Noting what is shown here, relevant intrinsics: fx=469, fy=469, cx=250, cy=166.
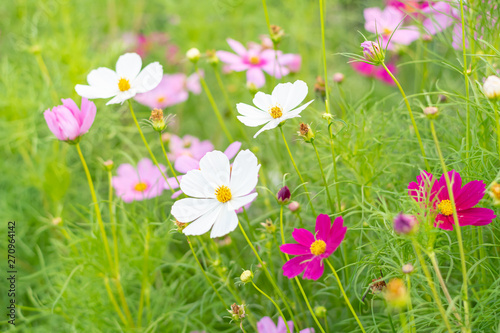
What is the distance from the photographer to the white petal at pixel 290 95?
652mm

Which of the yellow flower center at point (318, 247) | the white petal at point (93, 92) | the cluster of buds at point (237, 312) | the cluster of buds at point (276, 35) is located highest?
the cluster of buds at point (276, 35)

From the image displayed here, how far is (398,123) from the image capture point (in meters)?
0.89

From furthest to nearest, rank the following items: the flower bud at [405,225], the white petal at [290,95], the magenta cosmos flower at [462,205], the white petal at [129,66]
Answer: the white petal at [129,66], the white petal at [290,95], the magenta cosmos flower at [462,205], the flower bud at [405,225]

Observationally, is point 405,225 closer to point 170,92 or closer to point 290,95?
point 290,95

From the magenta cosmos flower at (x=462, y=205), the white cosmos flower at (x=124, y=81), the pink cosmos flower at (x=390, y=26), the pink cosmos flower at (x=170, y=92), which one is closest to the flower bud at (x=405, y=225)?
the magenta cosmos flower at (x=462, y=205)

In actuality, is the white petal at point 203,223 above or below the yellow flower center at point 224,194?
below

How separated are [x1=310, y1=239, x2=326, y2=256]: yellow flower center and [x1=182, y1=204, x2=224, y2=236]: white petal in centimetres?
13

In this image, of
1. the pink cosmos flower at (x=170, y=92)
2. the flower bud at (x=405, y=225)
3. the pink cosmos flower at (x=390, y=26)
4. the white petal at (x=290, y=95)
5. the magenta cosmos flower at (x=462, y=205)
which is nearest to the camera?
the flower bud at (x=405, y=225)

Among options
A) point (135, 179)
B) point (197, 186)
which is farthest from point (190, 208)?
point (135, 179)

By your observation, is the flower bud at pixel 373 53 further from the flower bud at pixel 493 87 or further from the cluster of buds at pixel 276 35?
the cluster of buds at pixel 276 35

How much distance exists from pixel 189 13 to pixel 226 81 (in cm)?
27

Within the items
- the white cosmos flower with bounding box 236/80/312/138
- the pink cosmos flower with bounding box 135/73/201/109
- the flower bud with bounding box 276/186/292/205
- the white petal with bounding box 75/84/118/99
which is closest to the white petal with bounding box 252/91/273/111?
the white cosmos flower with bounding box 236/80/312/138

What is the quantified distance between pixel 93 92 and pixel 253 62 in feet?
1.51

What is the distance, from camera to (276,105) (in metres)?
0.67
